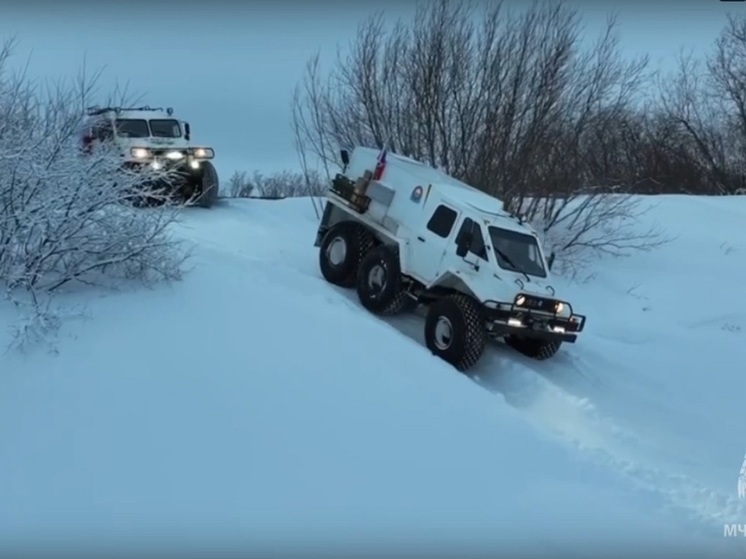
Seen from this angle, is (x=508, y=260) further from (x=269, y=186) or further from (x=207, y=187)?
(x=269, y=186)

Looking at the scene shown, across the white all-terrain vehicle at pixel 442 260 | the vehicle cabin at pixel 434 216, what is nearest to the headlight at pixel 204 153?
the white all-terrain vehicle at pixel 442 260

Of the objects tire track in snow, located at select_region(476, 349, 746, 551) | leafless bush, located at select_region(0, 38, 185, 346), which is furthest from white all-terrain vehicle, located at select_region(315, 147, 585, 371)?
leafless bush, located at select_region(0, 38, 185, 346)

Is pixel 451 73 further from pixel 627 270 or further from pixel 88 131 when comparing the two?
pixel 88 131

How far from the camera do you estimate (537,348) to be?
10852 mm

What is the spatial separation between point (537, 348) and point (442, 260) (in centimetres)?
193

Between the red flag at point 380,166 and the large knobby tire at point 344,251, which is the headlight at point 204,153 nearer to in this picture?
the large knobby tire at point 344,251

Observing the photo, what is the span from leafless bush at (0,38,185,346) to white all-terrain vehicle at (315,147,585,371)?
334 cm

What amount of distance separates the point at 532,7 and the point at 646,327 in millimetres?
8699

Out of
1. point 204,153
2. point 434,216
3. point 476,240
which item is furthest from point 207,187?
point 476,240

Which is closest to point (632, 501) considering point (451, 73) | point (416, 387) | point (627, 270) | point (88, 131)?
point (416, 387)

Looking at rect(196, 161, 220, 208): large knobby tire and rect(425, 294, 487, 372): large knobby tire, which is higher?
rect(196, 161, 220, 208): large knobby tire

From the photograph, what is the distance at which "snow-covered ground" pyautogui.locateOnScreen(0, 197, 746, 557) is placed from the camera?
17.8ft

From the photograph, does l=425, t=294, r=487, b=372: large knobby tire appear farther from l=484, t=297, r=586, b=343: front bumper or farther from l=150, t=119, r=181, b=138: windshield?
l=150, t=119, r=181, b=138: windshield

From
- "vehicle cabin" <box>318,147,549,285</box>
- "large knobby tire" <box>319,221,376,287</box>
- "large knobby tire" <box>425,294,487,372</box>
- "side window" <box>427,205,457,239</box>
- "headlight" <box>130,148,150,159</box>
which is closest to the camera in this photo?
"large knobby tire" <box>425,294,487,372</box>
